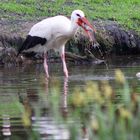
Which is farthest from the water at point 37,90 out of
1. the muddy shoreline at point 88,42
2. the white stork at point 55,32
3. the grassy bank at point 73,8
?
the grassy bank at point 73,8

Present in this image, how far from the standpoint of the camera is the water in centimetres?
789

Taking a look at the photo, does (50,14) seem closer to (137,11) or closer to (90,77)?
(137,11)

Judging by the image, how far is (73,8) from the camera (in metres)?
24.4

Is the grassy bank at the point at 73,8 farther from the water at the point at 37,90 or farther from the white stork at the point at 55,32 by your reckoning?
the white stork at the point at 55,32

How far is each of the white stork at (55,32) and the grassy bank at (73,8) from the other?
5033 mm

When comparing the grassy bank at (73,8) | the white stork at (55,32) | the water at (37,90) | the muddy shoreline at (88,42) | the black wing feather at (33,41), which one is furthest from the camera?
the grassy bank at (73,8)

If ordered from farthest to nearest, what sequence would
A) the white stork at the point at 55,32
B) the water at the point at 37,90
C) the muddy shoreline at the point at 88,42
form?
the muddy shoreline at the point at 88,42 < the white stork at the point at 55,32 < the water at the point at 37,90

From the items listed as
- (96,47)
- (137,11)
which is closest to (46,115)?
(96,47)

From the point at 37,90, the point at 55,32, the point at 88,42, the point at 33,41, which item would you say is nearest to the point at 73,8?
the point at 88,42

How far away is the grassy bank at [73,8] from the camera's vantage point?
A: 75.9 feet

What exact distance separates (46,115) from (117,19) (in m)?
14.5

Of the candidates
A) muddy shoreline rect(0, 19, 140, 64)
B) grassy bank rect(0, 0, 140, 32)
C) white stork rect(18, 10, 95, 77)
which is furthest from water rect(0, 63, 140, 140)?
grassy bank rect(0, 0, 140, 32)

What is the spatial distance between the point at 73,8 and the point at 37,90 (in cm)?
1167

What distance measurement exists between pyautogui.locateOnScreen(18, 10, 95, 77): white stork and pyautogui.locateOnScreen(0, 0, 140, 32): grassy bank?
198 inches
